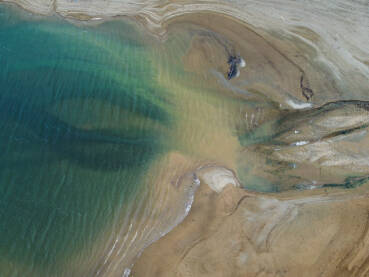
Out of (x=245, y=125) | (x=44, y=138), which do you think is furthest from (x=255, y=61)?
(x=44, y=138)

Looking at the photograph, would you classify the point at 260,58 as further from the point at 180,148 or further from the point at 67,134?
the point at 67,134

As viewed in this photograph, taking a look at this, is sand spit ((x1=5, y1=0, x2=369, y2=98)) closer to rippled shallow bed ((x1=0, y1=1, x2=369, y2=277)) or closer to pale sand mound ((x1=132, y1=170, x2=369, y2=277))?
rippled shallow bed ((x1=0, y1=1, x2=369, y2=277))

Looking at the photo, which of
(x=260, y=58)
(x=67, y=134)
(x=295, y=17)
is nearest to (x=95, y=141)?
(x=67, y=134)

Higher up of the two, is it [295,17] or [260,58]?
[295,17]

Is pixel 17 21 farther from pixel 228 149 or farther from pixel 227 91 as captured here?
pixel 228 149

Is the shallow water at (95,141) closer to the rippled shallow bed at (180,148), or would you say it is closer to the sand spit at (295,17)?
the rippled shallow bed at (180,148)
